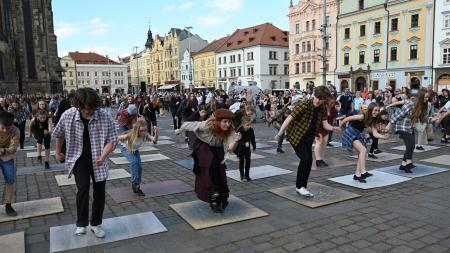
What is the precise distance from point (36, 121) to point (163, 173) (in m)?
3.74

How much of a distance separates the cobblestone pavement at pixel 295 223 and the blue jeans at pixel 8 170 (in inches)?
23.4

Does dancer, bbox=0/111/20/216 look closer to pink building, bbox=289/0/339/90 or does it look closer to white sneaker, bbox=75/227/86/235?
white sneaker, bbox=75/227/86/235

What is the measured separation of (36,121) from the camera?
364 inches

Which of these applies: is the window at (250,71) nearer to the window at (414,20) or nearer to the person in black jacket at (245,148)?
the window at (414,20)

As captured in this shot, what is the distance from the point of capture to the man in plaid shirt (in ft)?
13.5

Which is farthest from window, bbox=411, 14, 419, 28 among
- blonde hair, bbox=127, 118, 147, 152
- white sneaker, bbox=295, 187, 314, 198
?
blonde hair, bbox=127, 118, 147, 152

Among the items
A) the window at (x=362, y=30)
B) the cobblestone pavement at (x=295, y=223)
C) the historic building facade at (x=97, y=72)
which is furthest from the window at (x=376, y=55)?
the historic building facade at (x=97, y=72)

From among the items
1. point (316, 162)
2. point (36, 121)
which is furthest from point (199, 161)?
point (36, 121)

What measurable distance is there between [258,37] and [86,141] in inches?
2575

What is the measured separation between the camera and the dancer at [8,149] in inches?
201

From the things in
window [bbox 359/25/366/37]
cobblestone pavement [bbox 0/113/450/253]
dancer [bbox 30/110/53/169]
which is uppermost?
window [bbox 359/25/366/37]

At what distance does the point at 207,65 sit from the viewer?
80562mm

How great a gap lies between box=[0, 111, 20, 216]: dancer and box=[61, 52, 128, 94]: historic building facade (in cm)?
11774

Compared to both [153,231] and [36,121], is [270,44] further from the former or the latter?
[153,231]
